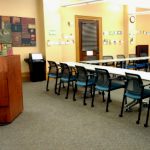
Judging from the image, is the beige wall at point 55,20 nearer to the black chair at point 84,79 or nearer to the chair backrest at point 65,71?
the chair backrest at point 65,71

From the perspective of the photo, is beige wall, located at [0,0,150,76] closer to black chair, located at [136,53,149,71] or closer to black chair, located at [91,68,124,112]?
black chair, located at [136,53,149,71]

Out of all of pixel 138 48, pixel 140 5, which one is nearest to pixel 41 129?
pixel 138 48

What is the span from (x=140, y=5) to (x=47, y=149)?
30.4 ft

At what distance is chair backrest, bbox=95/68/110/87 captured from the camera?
15.1 ft

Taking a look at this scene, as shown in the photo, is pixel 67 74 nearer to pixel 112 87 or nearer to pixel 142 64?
pixel 112 87

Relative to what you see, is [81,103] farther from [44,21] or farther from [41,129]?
[44,21]

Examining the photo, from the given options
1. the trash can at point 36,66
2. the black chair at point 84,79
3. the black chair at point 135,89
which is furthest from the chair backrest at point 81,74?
the trash can at point 36,66

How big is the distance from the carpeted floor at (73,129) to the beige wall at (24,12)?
3054mm

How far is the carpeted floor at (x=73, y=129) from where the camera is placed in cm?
320

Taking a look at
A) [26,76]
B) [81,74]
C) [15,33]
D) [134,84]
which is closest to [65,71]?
[81,74]

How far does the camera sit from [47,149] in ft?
10.2

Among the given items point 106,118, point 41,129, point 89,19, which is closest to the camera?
point 41,129

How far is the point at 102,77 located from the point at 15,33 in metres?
4.08

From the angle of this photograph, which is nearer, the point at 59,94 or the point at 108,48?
the point at 59,94
